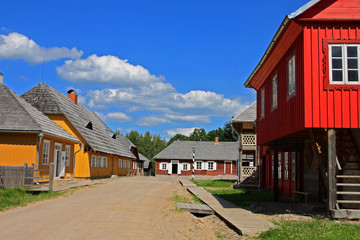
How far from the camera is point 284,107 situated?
12852mm

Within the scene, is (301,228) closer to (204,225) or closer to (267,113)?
(204,225)

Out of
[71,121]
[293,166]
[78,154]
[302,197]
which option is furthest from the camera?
[78,154]

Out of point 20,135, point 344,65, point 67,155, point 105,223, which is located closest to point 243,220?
point 105,223

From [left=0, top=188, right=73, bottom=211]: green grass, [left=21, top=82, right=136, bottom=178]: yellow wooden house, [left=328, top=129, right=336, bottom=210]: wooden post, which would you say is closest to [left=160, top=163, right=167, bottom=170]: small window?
[left=21, top=82, right=136, bottom=178]: yellow wooden house

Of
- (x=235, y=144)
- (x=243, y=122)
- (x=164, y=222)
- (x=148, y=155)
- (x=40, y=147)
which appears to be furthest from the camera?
(x=148, y=155)

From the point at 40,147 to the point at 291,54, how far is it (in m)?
15.0

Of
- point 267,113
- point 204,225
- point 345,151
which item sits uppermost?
point 267,113

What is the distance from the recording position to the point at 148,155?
323 ft

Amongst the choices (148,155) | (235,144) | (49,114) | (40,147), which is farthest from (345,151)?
(148,155)

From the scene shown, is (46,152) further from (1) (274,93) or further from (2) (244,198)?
(1) (274,93)

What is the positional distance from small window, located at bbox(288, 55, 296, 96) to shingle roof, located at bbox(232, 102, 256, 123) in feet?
51.3

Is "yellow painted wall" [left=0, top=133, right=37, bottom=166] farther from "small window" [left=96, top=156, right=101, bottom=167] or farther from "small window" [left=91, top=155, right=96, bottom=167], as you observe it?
"small window" [left=96, top=156, right=101, bottom=167]

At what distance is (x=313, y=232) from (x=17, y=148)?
1725 centimetres

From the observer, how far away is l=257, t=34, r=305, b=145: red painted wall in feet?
36.5
